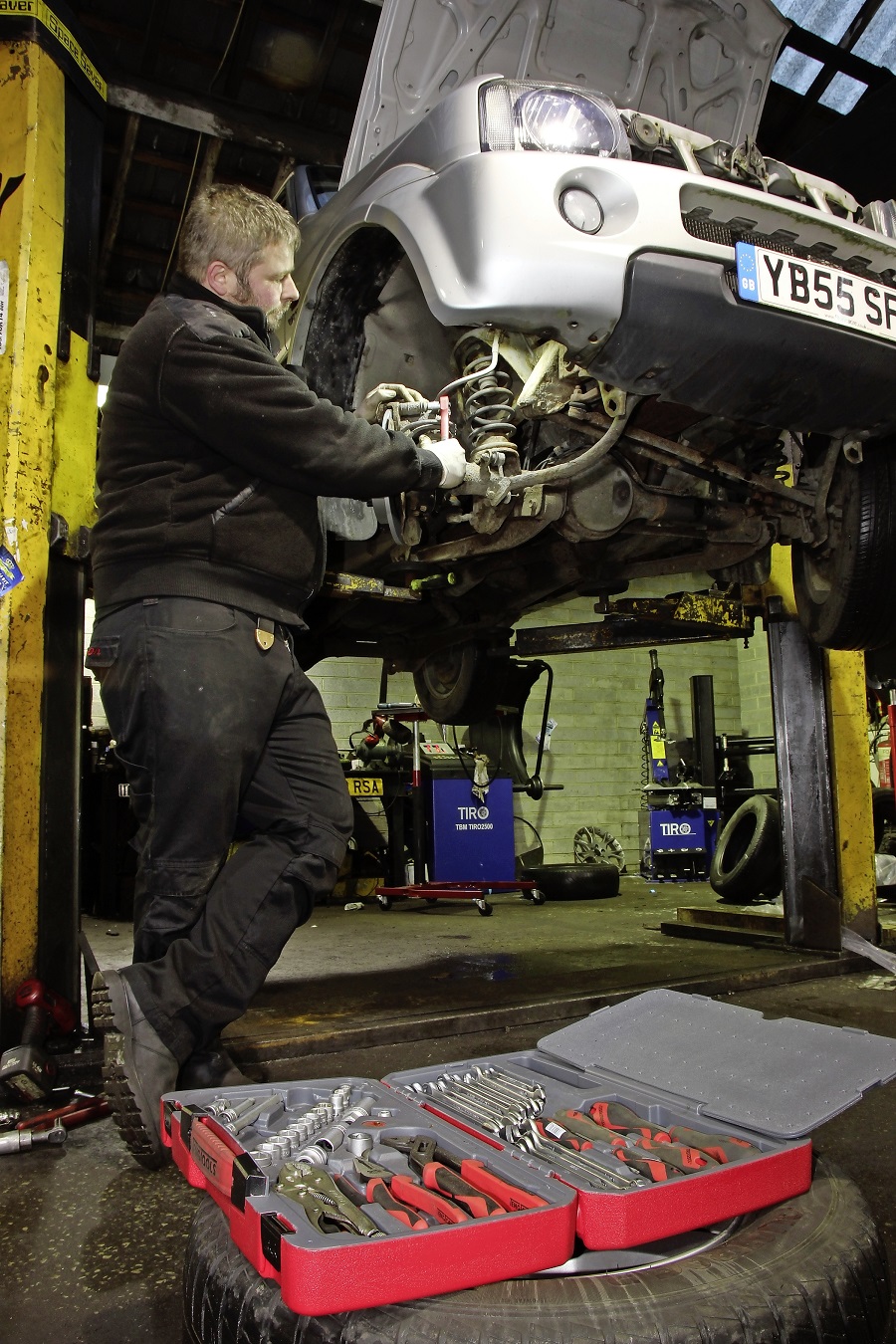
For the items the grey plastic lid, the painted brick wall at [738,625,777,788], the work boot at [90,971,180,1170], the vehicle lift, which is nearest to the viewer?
the grey plastic lid

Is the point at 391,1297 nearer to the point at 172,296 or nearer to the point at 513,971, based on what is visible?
the point at 172,296

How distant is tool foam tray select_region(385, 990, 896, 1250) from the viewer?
856 mm

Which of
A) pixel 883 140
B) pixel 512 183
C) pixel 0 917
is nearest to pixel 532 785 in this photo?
pixel 883 140

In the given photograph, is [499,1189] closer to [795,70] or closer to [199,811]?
[199,811]

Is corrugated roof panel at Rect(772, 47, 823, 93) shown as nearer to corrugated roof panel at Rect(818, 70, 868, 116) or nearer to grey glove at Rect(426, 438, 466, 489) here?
corrugated roof panel at Rect(818, 70, 868, 116)

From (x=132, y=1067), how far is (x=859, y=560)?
1837 millimetres

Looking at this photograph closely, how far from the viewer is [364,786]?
573 cm

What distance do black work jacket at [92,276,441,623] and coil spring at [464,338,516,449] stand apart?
1.07 feet

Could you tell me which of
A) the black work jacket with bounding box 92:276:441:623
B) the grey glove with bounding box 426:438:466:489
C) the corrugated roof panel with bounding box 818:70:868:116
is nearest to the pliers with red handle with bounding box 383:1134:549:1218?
the black work jacket with bounding box 92:276:441:623

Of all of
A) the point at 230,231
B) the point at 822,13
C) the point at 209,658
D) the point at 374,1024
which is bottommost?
the point at 374,1024

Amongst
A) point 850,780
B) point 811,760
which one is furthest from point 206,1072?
point 850,780

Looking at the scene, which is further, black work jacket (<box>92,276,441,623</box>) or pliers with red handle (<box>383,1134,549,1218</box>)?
black work jacket (<box>92,276,441,623</box>)

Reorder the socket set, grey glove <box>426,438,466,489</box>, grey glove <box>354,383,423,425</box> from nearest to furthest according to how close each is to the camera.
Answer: the socket set, grey glove <box>426,438,466,489</box>, grey glove <box>354,383,423,425</box>

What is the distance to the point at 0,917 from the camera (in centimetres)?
184
